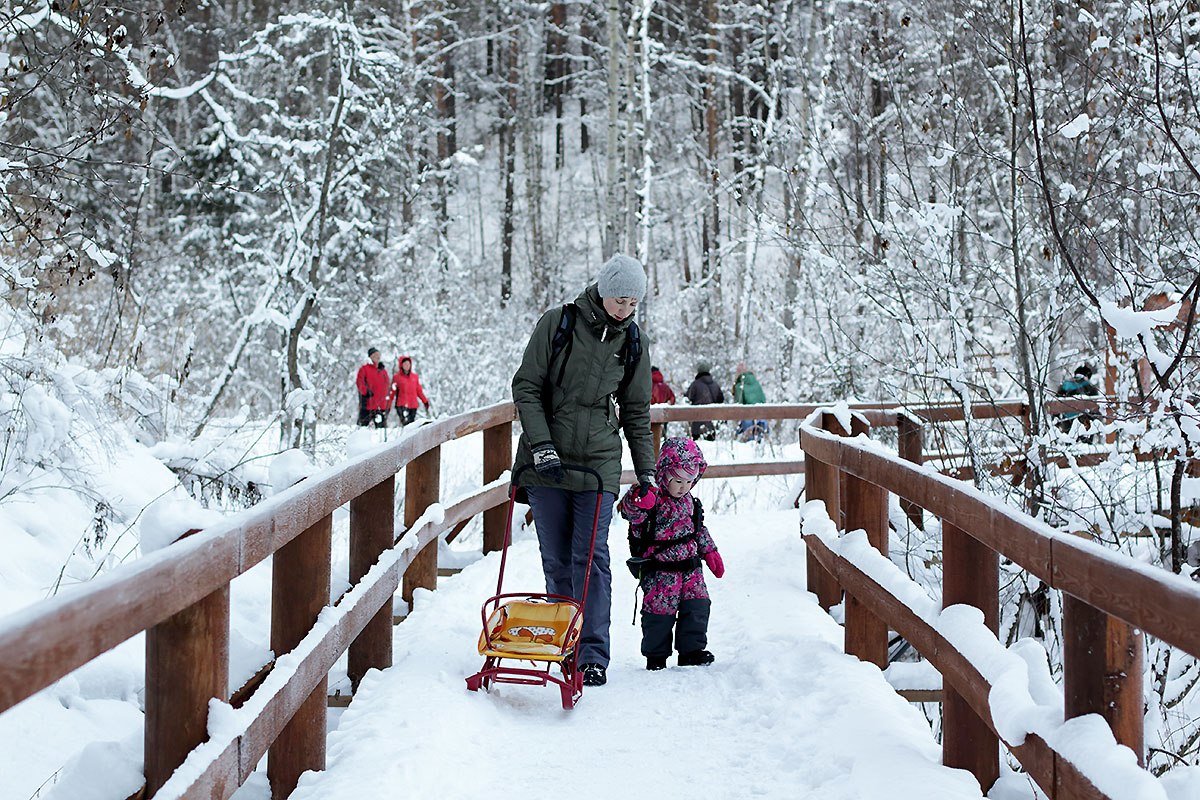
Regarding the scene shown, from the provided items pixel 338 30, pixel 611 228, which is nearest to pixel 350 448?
pixel 338 30

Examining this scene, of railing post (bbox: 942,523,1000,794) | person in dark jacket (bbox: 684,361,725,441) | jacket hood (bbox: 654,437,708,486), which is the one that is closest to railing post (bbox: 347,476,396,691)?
jacket hood (bbox: 654,437,708,486)

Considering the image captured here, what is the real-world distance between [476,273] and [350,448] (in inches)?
1250

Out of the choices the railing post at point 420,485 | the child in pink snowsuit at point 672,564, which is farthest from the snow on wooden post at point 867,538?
the railing post at point 420,485

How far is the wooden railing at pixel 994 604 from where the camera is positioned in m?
2.60

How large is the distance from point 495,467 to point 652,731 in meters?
4.36

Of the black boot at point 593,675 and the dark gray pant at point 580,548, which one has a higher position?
the dark gray pant at point 580,548

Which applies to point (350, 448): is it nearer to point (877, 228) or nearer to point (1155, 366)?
point (1155, 366)

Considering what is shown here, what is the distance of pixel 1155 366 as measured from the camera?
5.36 meters

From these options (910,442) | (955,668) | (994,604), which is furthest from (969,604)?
(910,442)

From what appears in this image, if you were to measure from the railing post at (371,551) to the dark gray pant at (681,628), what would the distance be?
132 cm

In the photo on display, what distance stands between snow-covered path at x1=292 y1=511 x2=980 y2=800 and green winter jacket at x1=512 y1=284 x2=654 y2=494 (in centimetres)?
105

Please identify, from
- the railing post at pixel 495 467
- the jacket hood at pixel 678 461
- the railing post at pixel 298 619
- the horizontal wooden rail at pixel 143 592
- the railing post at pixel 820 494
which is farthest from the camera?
the railing post at pixel 495 467

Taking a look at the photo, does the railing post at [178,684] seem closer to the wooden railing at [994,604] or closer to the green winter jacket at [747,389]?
the wooden railing at [994,604]

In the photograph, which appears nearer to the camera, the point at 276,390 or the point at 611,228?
the point at 611,228
